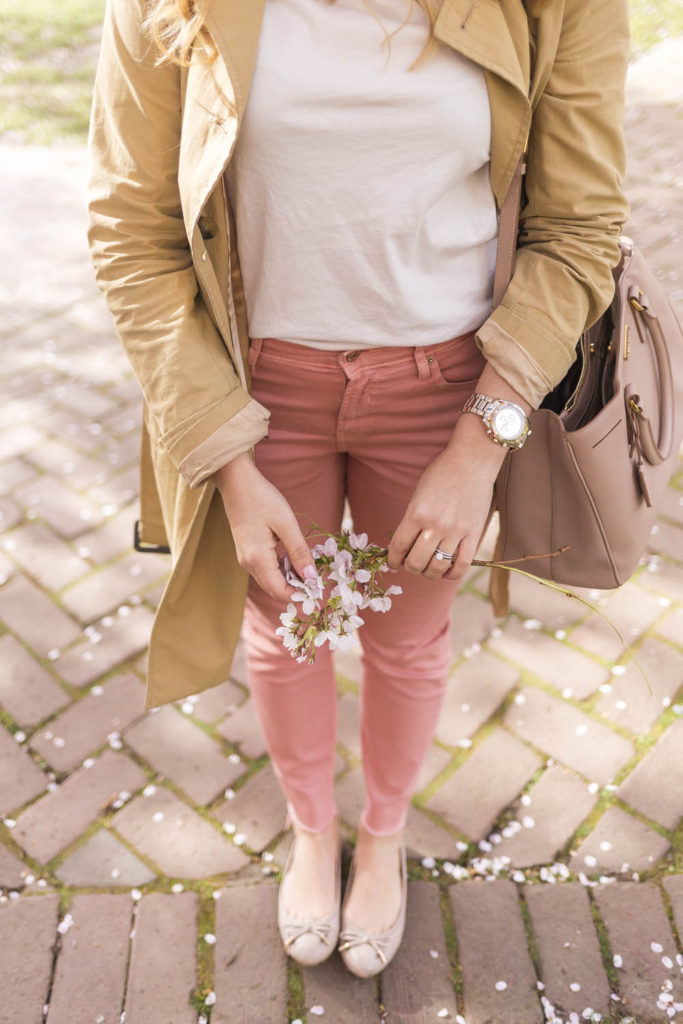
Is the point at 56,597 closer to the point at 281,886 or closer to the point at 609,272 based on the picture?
the point at 281,886

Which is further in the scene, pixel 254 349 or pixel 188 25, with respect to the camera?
pixel 254 349

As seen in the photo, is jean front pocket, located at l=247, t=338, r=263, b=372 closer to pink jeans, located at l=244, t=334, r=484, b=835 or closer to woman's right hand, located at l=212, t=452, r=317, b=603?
pink jeans, located at l=244, t=334, r=484, b=835

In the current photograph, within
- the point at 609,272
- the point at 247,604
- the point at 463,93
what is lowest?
the point at 247,604

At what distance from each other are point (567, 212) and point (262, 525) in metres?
0.73

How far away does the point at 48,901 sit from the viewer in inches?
85.4

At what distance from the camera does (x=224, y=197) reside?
55.4 inches

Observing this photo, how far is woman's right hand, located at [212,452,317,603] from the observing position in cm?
148

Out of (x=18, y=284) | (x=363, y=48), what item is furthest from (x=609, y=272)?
(x=18, y=284)

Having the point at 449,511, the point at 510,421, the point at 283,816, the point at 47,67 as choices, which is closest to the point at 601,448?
the point at 510,421

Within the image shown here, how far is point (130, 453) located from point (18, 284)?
1849 mm

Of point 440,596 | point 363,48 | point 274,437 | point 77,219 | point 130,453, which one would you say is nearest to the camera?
point 363,48

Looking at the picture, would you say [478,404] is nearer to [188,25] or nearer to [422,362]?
[422,362]

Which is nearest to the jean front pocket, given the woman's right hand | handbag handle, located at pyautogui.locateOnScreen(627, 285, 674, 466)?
the woman's right hand

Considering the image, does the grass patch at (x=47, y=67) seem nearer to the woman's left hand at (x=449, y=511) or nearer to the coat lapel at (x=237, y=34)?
the coat lapel at (x=237, y=34)
